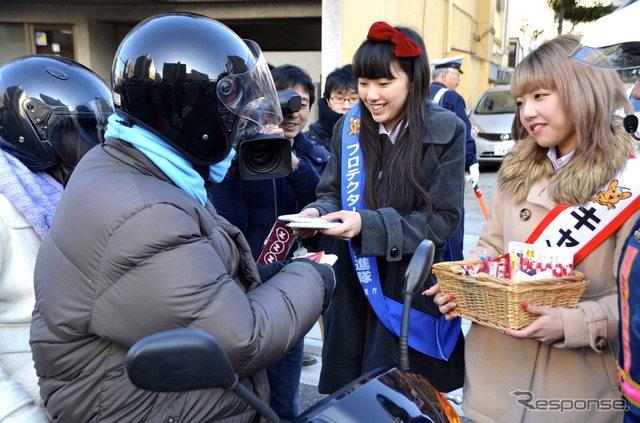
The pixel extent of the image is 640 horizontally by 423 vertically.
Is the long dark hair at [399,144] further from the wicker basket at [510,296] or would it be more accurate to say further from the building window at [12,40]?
the building window at [12,40]

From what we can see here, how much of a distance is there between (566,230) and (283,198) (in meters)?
1.78

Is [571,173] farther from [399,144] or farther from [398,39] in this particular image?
[398,39]

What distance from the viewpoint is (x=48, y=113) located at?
2.15 m

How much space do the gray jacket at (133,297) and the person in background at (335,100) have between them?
2.69m

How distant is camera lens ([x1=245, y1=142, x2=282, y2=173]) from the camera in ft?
8.27

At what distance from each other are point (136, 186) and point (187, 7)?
11082 mm

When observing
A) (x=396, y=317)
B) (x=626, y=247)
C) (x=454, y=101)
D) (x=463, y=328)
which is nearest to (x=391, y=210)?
(x=396, y=317)

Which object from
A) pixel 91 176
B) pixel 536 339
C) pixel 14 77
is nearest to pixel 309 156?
pixel 14 77

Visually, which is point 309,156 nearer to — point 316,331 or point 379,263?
point 379,263

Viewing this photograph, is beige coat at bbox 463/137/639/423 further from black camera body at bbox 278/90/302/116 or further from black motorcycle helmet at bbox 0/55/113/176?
black motorcycle helmet at bbox 0/55/113/176

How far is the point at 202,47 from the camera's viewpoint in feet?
4.78

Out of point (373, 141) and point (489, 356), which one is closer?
point (489, 356)

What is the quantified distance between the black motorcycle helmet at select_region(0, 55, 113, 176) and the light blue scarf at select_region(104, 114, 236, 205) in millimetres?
811

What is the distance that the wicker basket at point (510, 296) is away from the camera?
1.62m
